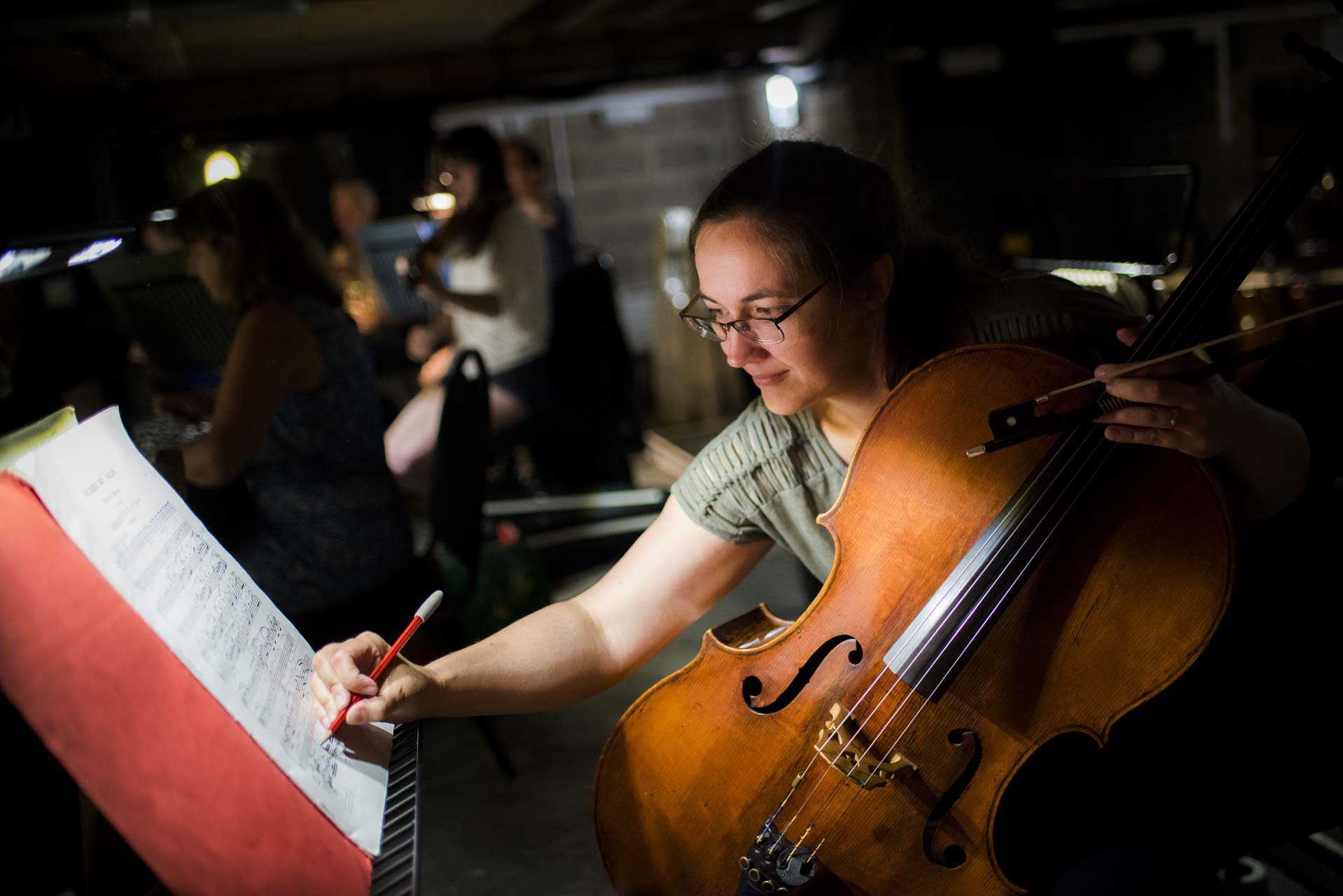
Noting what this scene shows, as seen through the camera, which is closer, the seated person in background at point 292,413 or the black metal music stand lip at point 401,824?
the black metal music stand lip at point 401,824

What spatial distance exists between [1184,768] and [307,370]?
4.50 feet

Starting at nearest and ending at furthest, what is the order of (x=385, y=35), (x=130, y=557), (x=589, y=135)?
(x=130, y=557)
(x=385, y=35)
(x=589, y=135)

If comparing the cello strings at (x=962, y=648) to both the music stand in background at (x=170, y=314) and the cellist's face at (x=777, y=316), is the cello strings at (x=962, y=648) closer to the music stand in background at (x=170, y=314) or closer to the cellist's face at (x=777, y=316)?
the cellist's face at (x=777, y=316)

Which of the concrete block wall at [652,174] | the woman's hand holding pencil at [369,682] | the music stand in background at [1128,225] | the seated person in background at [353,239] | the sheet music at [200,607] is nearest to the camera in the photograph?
the sheet music at [200,607]

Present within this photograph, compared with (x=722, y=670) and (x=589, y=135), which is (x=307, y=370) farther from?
(x=589, y=135)

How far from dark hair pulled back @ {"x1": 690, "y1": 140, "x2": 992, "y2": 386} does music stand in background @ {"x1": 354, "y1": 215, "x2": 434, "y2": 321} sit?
8.04 ft

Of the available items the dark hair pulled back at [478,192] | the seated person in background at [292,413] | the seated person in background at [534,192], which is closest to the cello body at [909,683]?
the seated person in background at [292,413]

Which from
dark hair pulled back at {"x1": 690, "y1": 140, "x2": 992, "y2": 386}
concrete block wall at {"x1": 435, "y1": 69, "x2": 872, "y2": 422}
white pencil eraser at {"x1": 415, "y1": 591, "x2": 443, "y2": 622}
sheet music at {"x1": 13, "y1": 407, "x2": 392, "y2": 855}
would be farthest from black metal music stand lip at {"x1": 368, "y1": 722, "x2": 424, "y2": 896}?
concrete block wall at {"x1": 435, "y1": 69, "x2": 872, "y2": 422}

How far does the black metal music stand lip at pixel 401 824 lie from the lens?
2.40 feet

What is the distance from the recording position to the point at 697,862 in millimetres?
1021

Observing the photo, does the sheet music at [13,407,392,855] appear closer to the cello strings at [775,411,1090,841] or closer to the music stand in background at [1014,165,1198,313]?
the cello strings at [775,411,1090,841]

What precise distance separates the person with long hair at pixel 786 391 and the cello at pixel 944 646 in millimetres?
94

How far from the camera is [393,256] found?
3.66 meters

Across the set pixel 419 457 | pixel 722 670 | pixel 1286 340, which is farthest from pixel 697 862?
pixel 419 457
